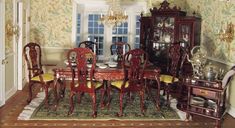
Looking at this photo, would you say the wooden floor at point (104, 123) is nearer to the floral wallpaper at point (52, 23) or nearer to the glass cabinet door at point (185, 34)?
the glass cabinet door at point (185, 34)

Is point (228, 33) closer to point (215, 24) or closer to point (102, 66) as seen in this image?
point (215, 24)

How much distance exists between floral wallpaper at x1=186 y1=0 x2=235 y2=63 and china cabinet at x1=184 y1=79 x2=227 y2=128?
0.99m

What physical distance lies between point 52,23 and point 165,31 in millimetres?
2788

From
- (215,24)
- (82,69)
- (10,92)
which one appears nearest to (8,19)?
(10,92)

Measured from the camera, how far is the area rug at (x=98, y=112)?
15.3 ft

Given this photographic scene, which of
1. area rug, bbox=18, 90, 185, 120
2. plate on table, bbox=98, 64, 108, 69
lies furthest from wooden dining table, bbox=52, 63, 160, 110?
area rug, bbox=18, 90, 185, 120

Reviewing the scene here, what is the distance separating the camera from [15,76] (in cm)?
621

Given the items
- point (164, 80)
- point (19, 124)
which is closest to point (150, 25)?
point (164, 80)

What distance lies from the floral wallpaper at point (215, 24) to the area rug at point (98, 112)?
4.14ft

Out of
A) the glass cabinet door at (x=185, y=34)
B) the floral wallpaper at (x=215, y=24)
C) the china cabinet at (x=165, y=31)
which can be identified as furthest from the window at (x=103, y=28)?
the floral wallpaper at (x=215, y=24)

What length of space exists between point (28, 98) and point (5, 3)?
1.73 m

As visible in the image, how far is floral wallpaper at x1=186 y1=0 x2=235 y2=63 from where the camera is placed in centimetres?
525

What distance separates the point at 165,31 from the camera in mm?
6785

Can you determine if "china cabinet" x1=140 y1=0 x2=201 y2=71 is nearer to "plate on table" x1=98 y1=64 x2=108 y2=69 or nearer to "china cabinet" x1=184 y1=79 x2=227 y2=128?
"china cabinet" x1=184 y1=79 x2=227 y2=128
